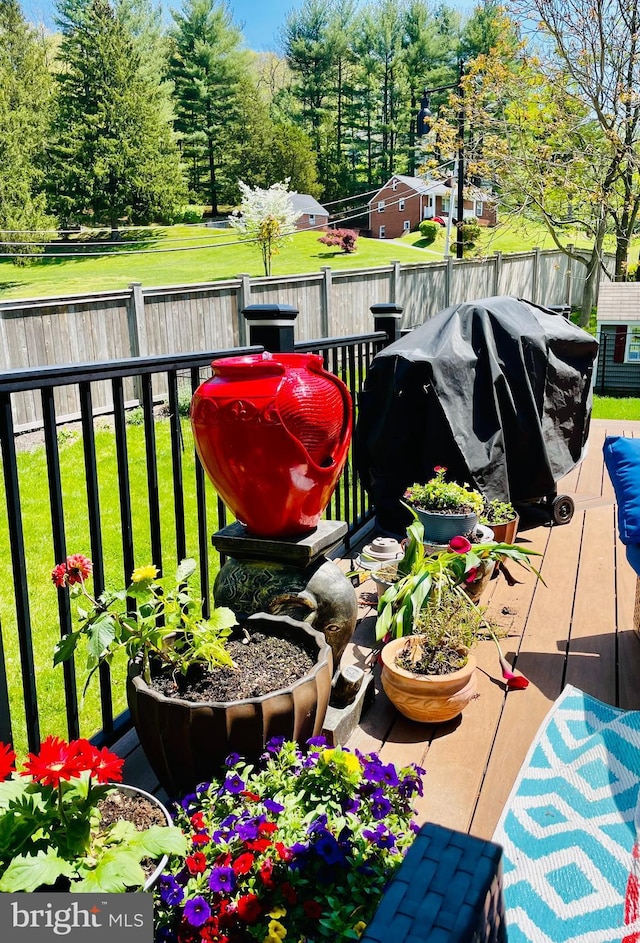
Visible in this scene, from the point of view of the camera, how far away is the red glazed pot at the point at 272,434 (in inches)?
69.7

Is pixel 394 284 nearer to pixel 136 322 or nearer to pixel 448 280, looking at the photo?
pixel 448 280

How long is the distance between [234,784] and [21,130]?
33.1 meters

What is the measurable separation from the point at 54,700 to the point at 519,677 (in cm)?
193

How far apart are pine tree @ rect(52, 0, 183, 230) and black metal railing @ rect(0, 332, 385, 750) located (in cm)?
2877

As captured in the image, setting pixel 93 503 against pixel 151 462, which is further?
pixel 151 462

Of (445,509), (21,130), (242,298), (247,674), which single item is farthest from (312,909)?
(21,130)

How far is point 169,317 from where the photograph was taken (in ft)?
30.1

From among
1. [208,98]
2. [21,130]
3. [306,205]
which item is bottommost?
[306,205]

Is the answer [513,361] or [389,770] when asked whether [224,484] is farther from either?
[513,361]

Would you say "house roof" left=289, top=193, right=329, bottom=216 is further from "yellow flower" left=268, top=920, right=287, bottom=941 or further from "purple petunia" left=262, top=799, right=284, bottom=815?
"yellow flower" left=268, top=920, right=287, bottom=941

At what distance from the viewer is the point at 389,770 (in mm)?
1491

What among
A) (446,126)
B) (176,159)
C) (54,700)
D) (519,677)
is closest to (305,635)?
(519,677)

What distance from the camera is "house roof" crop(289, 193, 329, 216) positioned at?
36.5m

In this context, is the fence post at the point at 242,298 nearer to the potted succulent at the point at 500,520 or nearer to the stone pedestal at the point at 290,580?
the potted succulent at the point at 500,520
